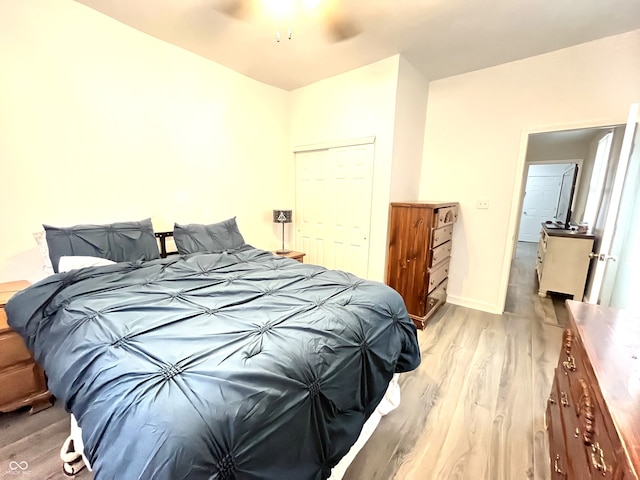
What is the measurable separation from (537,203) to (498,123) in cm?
620

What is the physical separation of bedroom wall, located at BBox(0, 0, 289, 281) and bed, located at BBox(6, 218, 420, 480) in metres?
0.78

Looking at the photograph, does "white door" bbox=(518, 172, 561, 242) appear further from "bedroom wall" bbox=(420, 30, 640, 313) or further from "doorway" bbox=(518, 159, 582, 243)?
A: "bedroom wall" bbox=(420, 30, 640, 313)

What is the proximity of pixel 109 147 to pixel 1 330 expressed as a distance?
4.99ft

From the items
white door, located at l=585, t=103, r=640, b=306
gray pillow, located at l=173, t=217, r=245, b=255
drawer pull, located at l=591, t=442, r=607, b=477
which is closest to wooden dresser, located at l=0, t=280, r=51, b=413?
gray pillow, located at l=173, t=217, r=245, b=255

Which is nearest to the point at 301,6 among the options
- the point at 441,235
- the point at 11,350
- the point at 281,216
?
the point at 281,216

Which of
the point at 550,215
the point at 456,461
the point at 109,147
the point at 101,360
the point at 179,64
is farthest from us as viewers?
the point at 550,215

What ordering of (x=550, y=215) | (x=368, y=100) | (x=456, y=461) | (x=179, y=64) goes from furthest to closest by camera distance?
(x=550, y=215) < (x=368, y=100) < (x=179, y=64) < (x=456, y=461)

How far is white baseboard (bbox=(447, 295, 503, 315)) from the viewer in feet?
10.5

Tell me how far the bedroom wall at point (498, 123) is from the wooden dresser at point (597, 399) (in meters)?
1.93

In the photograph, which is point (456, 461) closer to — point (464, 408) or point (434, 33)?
point (464, 408)

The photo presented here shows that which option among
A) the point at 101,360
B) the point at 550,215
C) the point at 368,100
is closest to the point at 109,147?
the point at 101,360

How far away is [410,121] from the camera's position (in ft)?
10.2

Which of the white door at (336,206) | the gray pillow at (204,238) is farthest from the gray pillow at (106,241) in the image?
the white door at (336,206)

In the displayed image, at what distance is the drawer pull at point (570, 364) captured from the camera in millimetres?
1177
